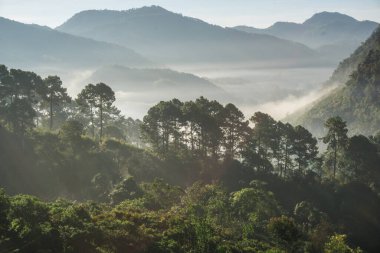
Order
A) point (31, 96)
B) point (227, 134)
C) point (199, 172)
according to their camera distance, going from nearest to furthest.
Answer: point (199, 172)
point (227, 134)
point (31, 96)

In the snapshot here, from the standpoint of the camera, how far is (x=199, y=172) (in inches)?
3073

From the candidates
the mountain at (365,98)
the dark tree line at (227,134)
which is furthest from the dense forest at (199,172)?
Result: the mountain at (365,98)

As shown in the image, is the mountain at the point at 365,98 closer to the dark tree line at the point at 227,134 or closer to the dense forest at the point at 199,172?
the dense forest at the point at 199,172

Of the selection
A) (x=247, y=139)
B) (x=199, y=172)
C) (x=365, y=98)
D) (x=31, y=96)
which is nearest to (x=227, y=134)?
(x=247, y=139)

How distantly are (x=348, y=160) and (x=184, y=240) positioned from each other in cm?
5114

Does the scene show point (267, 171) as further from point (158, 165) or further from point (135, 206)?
point (135, 206)

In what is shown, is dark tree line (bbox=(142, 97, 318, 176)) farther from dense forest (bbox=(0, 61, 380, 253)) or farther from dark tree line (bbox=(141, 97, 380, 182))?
dense forest (bbox=(0, 61, 380, 253))

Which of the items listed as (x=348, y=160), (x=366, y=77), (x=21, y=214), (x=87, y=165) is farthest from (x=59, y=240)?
(x=366, y=77)

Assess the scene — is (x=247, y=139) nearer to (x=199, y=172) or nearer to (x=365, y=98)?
(x=199, y=172)

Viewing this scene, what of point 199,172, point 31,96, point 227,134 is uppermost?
point 31,96

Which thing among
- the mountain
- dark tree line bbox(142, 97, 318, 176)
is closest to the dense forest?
dark tree line bbox(142, 97, 318, 176)

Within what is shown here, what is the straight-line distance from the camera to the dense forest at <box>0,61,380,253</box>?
172ft

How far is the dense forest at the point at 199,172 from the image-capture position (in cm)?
5247

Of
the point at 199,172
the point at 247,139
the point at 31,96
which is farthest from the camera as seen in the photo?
the point at 31,96
